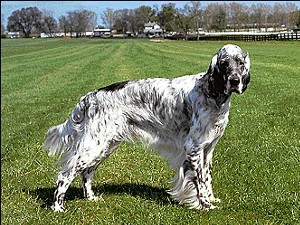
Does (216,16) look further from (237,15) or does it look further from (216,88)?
(216,88)

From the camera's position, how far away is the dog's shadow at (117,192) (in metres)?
Answer: 7.05

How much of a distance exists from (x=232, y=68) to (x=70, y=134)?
2.37 metres

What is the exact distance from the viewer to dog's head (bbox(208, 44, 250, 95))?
226 inches

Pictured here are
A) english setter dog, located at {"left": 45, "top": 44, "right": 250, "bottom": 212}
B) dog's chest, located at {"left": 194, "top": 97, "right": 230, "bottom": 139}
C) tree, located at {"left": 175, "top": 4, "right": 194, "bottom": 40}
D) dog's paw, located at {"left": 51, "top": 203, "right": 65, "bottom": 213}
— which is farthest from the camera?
tree, located at {"left": 175, "top": 4, "right": 194, "bottom": 40}

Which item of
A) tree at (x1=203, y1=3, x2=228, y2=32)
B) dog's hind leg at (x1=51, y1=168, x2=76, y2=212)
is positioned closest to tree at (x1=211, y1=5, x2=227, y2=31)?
tree at (x1=203, y1=3, x2=228, y2=32)

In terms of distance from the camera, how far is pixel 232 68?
18.8ft

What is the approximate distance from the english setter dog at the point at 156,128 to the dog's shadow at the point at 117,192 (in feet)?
1.12

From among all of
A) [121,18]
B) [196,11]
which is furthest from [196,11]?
[121,18]

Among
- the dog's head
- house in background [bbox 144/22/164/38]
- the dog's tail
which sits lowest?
the dog's tail

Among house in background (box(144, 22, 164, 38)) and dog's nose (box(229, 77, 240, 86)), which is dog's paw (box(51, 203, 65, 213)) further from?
house in background (box(144, 22, 164, 38))

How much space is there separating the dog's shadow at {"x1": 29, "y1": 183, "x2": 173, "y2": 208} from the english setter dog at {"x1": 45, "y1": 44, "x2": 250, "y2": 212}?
341 millimetres

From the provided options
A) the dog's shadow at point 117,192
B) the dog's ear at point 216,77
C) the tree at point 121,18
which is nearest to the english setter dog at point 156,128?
the dog's ear at point 216,77

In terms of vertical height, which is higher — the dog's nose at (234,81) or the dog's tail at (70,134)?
Answer: the dog's nose at (234,81)

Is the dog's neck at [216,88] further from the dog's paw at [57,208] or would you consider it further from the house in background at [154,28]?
the house in background at [154,28]
